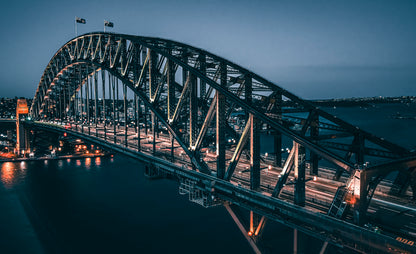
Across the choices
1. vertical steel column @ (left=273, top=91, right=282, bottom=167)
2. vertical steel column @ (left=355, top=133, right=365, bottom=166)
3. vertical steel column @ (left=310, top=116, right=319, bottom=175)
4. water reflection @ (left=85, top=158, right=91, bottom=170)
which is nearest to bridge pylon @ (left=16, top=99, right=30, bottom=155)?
water reflection @ (left=85, top=158, right=91, bottom=170)

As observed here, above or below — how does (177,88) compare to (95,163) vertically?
above

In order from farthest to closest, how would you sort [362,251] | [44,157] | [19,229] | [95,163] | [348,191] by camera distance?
[44,157] → [95,163] → [19,229] → [348,191] → [362,251]

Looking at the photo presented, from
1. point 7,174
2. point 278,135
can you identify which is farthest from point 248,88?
point 7,174

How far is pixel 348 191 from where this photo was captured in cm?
1856

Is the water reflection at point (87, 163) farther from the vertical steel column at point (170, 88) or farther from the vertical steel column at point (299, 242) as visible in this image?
the vertical steel column at point (299, 242)

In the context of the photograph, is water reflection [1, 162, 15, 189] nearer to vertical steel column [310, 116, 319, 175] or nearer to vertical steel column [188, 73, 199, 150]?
vertical steel column [188, 73, 199, 150]

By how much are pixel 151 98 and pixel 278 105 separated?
14.7 m

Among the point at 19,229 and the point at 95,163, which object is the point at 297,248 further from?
the point at 95,163

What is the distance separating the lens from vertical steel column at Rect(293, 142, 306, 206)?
806 inches

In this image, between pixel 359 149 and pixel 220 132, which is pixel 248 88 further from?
pixel 359 149

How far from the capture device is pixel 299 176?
20688 millimetres

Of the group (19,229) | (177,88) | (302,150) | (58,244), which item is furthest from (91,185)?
(302,150)

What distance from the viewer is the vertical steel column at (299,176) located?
20484 millimetres

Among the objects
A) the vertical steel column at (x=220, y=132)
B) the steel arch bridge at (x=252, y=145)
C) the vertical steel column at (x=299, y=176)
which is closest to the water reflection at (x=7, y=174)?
the steel arch bridge at (x=252, y=145)
